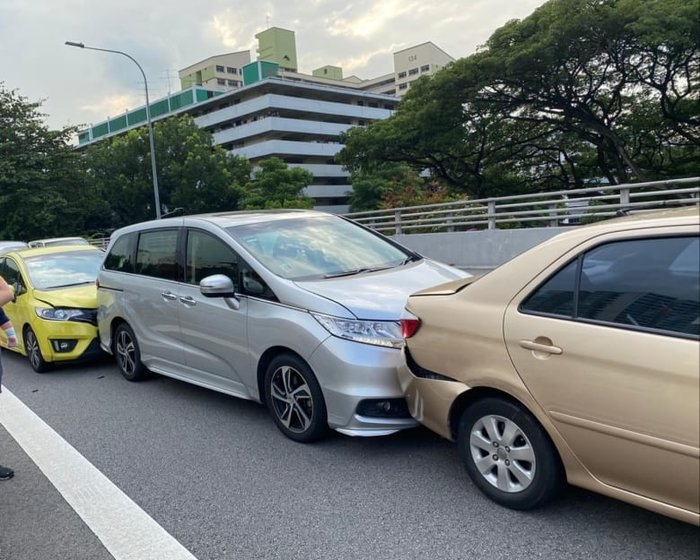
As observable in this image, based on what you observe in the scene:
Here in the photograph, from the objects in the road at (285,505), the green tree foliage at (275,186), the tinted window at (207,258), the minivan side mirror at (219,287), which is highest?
the green tree foliage at (275,186)

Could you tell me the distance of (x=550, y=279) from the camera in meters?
2.93

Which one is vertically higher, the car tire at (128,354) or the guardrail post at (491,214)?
the guardrail post at (491,214)

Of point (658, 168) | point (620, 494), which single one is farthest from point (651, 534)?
point (658, 168)

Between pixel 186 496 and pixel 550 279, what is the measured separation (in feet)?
7.97

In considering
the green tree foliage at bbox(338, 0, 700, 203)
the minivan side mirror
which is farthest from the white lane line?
the green tree foliage at bbox(338, 0, 700, 203)

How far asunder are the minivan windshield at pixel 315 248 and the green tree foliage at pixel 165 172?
131 ft

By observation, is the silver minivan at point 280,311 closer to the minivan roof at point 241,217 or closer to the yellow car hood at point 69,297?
the minivan roof at point 241,217

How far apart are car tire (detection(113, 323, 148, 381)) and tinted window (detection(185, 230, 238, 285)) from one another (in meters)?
1.36

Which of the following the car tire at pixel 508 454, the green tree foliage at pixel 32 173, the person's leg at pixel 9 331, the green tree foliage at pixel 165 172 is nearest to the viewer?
the car tire at pixel 508 454

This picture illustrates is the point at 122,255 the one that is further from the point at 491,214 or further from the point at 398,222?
the point at 398,222

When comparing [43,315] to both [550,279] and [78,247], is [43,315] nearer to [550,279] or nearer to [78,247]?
[78,247]

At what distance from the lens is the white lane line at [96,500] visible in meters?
3.01

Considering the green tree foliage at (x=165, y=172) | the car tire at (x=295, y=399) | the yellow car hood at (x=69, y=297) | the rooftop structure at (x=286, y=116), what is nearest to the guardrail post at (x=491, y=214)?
the yellow car hood at (x=69, y=297)

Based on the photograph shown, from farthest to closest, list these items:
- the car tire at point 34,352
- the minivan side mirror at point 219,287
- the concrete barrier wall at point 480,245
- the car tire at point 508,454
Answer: the concrete barrier wall at point 480,245 < the car tire at point 34,352 < the minivan side mirror at point 219,287 < the car tire at point 508,454
